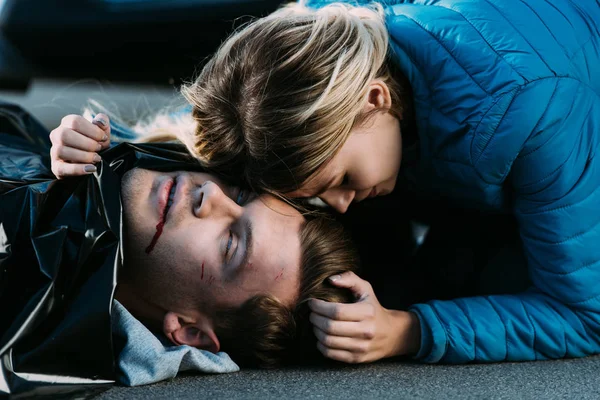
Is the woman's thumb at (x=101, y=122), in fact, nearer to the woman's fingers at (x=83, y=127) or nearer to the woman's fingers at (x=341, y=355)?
the woman's fingers at (x=83, y=127)

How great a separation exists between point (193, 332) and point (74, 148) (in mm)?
→ 450

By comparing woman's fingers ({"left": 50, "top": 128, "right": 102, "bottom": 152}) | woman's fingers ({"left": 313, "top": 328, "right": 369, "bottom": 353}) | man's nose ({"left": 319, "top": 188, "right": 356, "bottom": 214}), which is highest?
woman's fingers ({"left": 50, "top": 128, "right": 102, "bottom": 152})

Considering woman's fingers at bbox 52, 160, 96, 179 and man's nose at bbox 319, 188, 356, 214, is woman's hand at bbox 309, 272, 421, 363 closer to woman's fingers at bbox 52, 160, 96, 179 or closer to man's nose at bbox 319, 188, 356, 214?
man's nose at bbox 319, 188, 356, 214

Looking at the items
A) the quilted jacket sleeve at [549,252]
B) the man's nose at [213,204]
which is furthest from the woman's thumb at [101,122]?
the quilted jacket sleeve at [549,252]

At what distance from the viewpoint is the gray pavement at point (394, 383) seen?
1400mm

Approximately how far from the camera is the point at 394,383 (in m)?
1.47

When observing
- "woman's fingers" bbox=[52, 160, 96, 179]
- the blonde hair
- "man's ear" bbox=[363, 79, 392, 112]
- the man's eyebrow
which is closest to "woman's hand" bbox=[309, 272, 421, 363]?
the man's eyebrow

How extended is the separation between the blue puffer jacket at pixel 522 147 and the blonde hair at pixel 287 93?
0.44ft

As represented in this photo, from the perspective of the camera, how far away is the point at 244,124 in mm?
1634

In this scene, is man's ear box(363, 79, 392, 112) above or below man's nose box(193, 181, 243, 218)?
above

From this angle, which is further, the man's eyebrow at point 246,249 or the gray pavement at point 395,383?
the man's eyebrow at point 246,249

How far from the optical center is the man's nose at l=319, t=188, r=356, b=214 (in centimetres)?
171

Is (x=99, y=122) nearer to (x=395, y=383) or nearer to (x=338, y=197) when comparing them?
(x=338, y=197)

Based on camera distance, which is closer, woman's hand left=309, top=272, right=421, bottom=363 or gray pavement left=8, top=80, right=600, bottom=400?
gray pavement left=8, top=80, right=600, bottom=400
